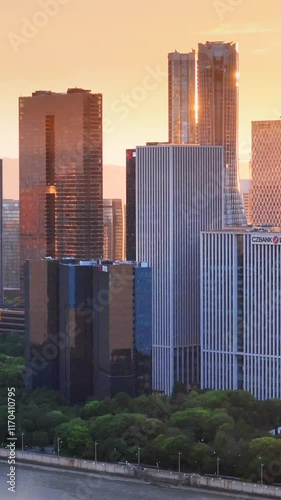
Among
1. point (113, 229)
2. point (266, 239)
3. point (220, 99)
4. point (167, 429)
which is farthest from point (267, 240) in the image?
point (113, 229)

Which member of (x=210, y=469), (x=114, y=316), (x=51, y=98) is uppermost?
(x=51, y=98)

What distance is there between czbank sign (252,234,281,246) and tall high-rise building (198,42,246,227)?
21970mm

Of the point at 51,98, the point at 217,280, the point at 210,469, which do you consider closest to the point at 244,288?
the point at 217,280

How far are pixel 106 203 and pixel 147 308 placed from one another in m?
41.3

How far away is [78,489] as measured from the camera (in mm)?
37625

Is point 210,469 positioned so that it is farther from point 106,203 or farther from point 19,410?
point 106,203

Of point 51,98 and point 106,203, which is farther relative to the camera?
point 106,203

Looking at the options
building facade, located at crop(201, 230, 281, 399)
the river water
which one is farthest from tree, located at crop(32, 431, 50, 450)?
building facade, located at crop(201, 230, 281, 399)

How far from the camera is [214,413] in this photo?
1608 inches

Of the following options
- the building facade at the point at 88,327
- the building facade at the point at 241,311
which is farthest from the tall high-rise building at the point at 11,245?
the building facade at the point at 88,327

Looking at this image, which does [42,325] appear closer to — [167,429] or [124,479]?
[167,429]

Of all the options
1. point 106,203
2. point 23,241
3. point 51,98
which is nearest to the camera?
point 51,98

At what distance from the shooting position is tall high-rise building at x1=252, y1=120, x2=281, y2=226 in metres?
75.0

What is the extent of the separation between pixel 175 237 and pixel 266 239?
4.73 meters
